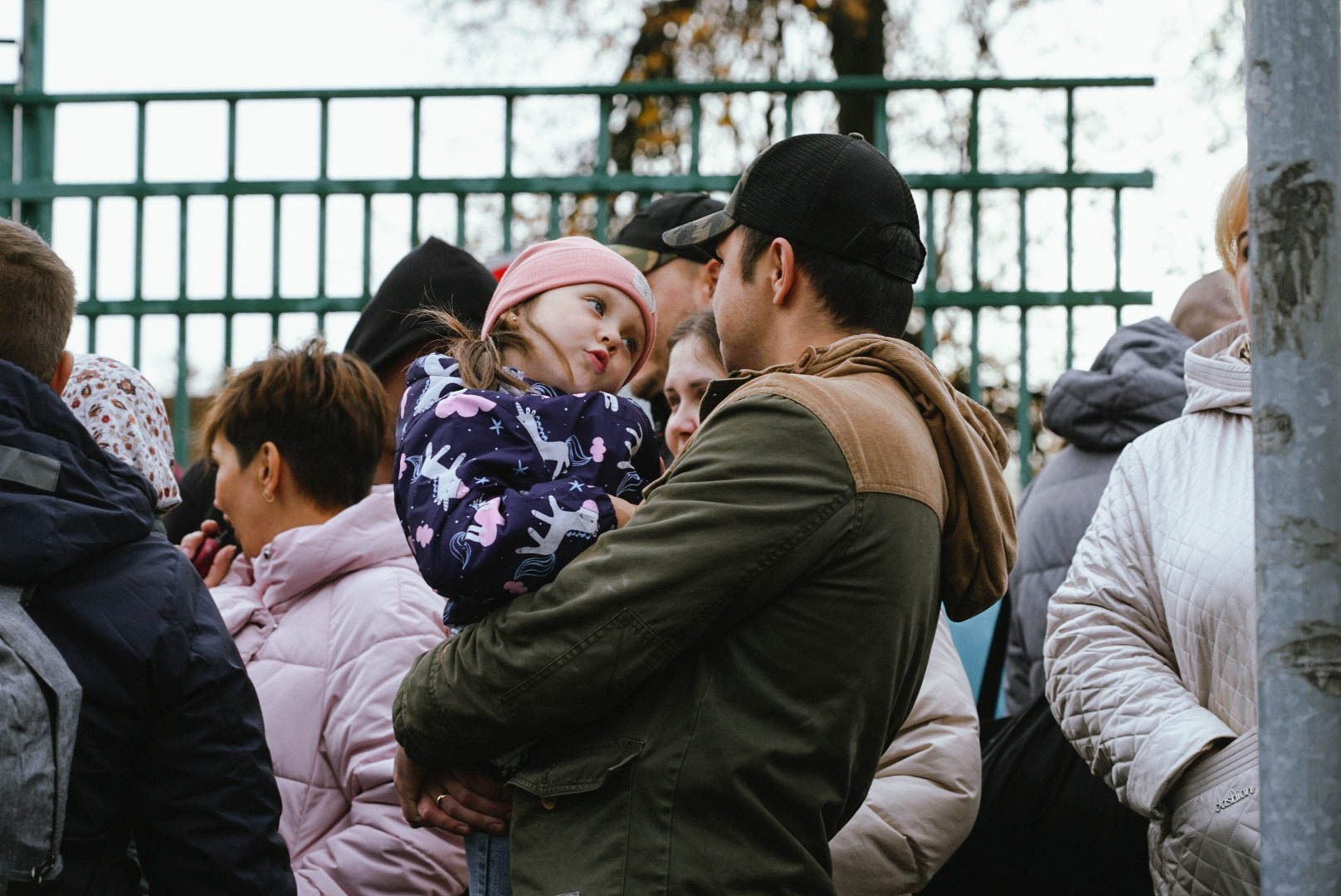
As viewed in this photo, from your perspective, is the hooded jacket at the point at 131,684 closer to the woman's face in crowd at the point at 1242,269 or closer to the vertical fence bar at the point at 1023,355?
the woman's face in crowd at the point at 1242,269

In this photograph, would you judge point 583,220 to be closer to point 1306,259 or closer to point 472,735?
point 472,735

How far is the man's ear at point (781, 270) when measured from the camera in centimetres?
209

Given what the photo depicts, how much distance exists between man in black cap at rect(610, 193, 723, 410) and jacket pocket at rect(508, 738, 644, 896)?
198 centimetres

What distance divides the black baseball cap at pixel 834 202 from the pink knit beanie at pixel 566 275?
0.33 m

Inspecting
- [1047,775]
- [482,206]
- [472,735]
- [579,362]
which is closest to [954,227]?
[482,206]

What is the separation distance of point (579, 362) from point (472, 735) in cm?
68

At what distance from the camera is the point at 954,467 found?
78.9 inches

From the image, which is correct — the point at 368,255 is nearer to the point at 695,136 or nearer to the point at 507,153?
the point at 507,153

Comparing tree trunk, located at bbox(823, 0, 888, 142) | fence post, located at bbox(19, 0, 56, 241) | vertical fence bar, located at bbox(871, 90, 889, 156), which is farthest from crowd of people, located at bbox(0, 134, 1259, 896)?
tree trunk, located at bbox(823, 0, 888, 142)

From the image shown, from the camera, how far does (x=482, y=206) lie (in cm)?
1173

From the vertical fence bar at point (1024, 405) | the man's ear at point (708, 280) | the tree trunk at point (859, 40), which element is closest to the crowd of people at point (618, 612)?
the man's ear at point (708, 280)

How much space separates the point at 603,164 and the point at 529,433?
301cm

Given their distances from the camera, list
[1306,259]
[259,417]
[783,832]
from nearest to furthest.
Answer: [1306,259], [783,832], [259,417]

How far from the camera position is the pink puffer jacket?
102 inches
